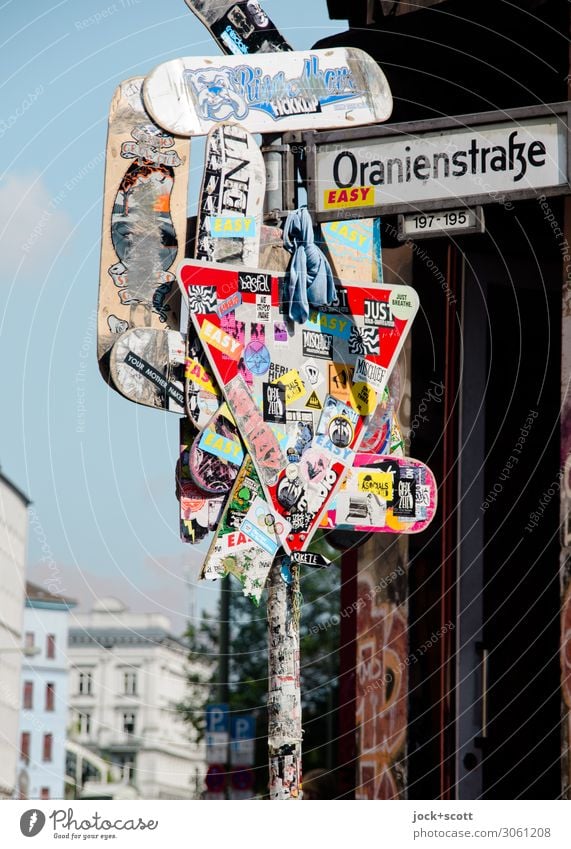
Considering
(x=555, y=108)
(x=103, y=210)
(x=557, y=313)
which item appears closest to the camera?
(x=555, y=108)

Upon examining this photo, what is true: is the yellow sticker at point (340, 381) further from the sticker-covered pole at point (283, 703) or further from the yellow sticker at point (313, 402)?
the sticker-covered pole at point (283, 703)

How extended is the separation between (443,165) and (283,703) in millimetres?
2808

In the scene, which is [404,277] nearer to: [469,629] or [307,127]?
[469,629]

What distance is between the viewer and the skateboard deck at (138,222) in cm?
740

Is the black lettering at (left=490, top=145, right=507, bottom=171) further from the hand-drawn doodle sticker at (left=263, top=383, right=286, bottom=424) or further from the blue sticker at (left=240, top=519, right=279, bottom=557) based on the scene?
the blue sticker at (left=240, top=519, right=279, bottom=557)

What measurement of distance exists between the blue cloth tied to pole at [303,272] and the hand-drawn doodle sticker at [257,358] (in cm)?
24

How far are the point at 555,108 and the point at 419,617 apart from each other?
4757 mm

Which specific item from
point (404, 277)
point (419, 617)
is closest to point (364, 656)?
point (419, 617)

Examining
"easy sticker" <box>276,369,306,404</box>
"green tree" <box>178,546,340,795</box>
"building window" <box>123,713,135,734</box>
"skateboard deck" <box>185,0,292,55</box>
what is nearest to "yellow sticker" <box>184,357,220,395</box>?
"easy sticker" <box>276,369,306,404</box>

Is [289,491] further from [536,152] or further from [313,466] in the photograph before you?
[536,152]

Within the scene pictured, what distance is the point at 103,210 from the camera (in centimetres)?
748

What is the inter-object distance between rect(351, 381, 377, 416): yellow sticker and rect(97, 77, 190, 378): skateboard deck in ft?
3.45

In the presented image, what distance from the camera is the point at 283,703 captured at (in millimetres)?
7223

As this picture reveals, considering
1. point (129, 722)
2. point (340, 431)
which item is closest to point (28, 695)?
point (129, 722)
